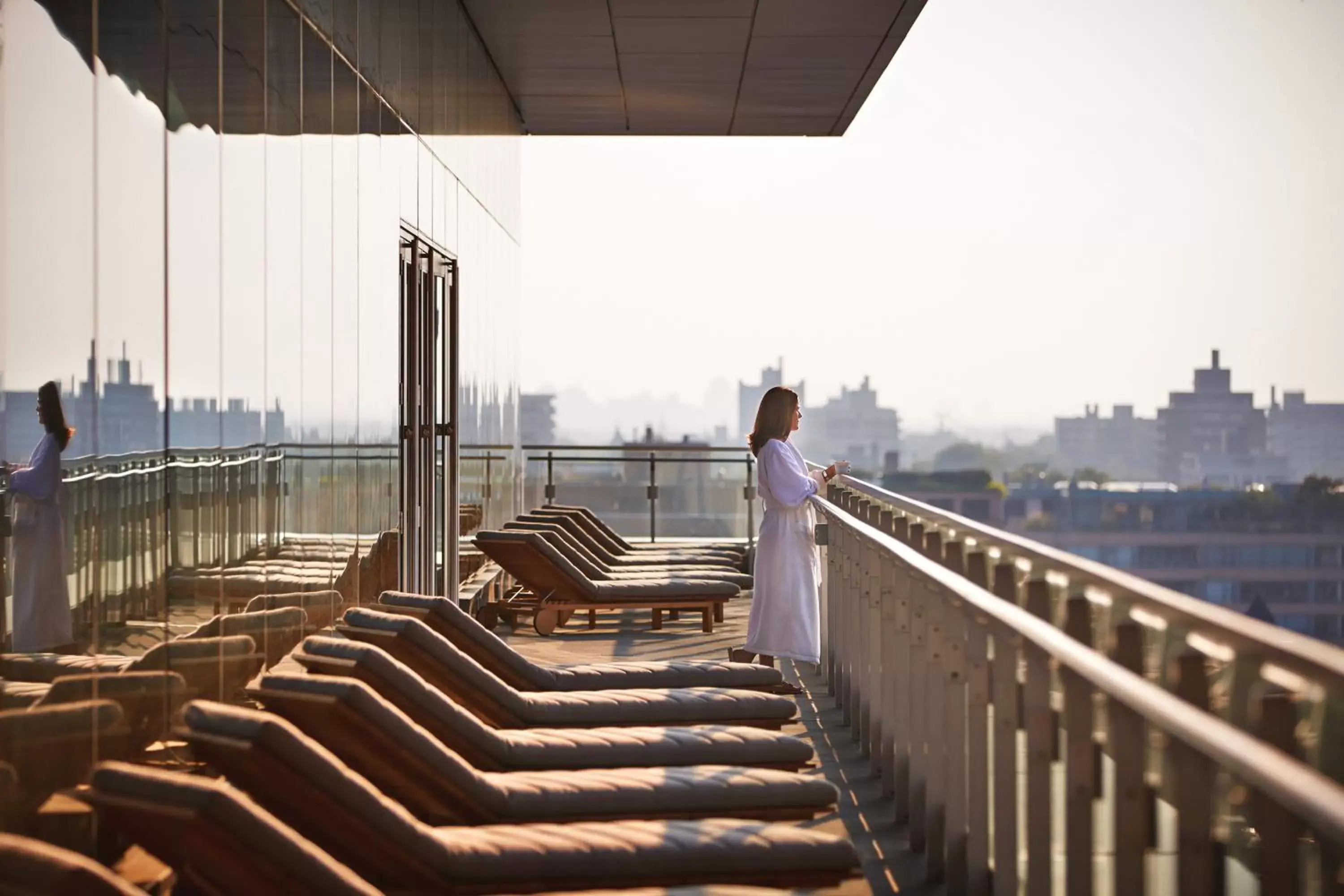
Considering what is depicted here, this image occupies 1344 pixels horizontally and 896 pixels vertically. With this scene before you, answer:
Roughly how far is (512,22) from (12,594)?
7384 millimetres

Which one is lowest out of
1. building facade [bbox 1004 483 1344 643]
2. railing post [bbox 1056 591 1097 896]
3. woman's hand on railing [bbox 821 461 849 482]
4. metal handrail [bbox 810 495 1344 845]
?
building facade [bbox 1004 483 1344 643]

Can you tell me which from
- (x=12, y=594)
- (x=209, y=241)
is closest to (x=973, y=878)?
(x=12, y=594)

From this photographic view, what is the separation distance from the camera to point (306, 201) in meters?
5.20

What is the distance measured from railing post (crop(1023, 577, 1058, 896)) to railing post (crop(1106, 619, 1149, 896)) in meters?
0.50

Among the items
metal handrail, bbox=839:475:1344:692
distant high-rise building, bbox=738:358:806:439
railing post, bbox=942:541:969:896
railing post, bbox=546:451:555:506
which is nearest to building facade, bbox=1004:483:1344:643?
distant high-rise building, bbox=738:358:806:439

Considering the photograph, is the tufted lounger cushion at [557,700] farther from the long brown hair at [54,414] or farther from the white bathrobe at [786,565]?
the long brown hair at [54,414]

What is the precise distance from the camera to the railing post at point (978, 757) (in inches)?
140

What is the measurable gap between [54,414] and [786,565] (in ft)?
14.8

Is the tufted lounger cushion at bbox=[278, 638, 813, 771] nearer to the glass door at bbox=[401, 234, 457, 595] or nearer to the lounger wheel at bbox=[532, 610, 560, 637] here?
the glass door at bbox=[401, 234, 457, 595]

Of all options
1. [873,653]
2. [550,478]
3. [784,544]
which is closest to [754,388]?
[550,478]

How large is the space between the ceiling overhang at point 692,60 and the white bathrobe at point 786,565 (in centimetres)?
327

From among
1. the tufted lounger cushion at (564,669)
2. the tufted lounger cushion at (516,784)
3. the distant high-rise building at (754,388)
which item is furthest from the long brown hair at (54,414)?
the distant high-rise building at (754,388)

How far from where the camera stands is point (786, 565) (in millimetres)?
7012

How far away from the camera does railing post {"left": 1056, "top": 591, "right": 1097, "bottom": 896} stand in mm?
2721
